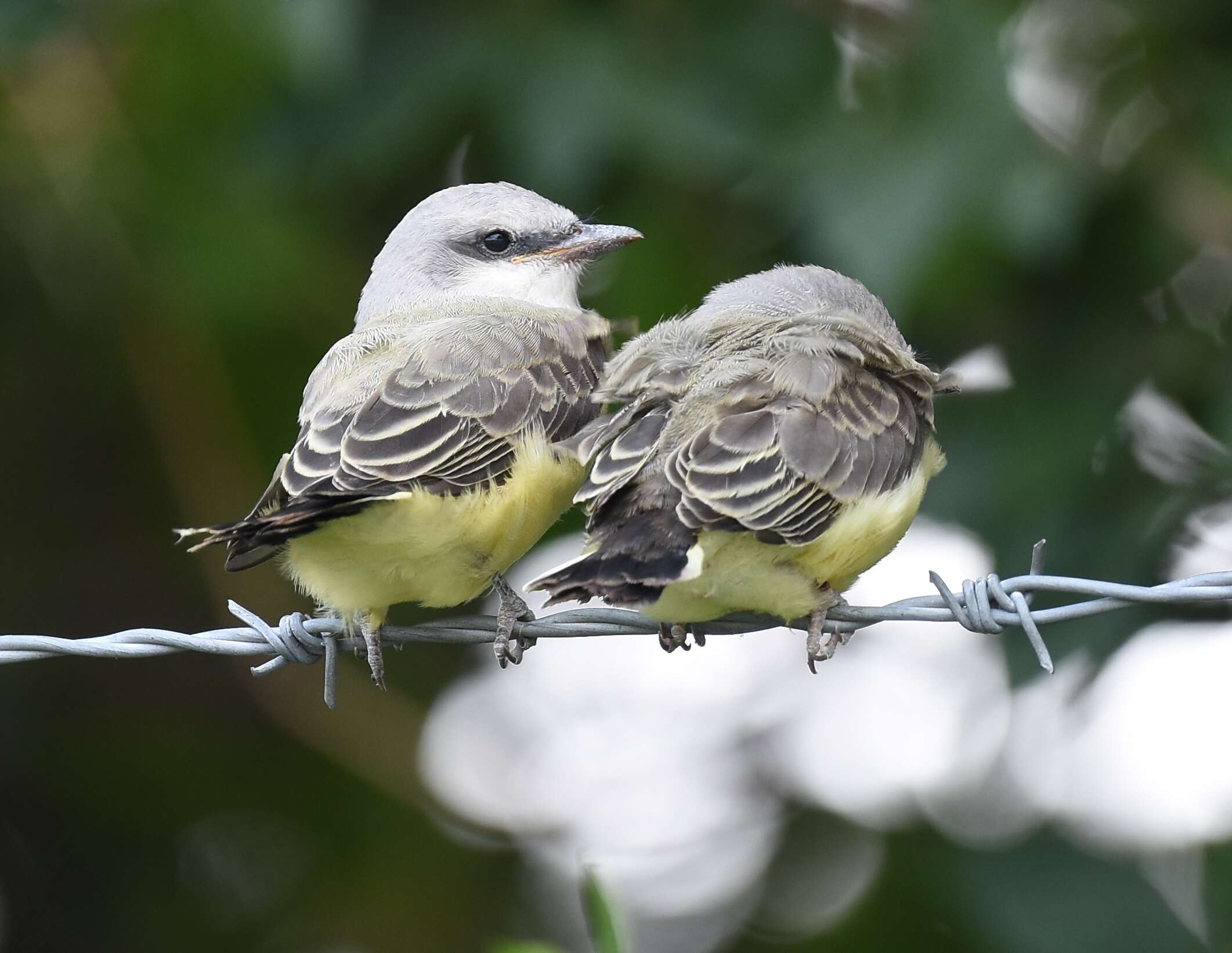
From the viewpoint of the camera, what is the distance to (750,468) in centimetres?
340

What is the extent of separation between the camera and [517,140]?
4734mm

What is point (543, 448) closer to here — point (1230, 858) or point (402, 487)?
point (402, 487)

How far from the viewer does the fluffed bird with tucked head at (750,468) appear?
3.28 metres

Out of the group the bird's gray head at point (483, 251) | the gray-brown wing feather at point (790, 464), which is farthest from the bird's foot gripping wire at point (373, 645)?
the bird's gray head at point (483, 251)

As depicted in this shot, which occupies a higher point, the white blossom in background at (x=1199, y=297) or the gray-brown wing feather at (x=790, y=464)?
the gray-brown wing feather at (x=790, y=464)

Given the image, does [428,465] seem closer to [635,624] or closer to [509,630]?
[509,630]

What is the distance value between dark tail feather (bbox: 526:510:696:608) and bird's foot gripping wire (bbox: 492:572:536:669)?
53 centimetres

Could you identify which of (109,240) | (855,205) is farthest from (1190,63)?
(109,240)

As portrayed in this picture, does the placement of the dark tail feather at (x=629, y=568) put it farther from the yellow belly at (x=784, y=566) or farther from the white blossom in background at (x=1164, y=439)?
the white blossom in background at (x=1164, y=439)

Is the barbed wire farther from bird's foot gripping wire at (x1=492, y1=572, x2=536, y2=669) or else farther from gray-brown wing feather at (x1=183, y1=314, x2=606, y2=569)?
gray-brown wing feather at (x1=183, y1=314, x2=606, y2=569)

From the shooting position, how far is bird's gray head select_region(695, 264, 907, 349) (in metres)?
4.55

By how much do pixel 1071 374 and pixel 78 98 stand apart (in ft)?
10.8

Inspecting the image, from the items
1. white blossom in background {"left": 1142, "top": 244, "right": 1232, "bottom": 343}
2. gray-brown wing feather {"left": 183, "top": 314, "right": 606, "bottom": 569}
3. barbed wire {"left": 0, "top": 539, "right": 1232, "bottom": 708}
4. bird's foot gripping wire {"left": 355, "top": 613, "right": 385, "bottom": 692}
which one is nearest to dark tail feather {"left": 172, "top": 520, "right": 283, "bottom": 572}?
gray-brown wing feather {"left": 183, "top": 314, "right": 606, "bottom": 569}

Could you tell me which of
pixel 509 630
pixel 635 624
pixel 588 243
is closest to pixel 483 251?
pixel 588 243
